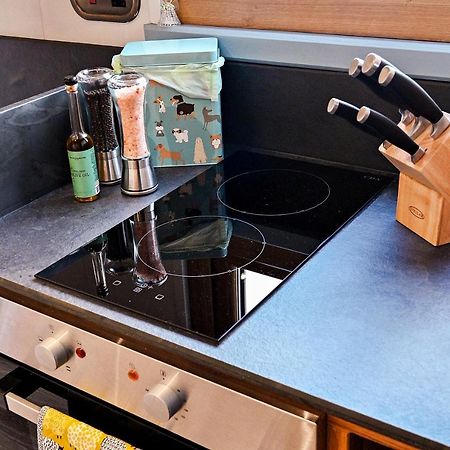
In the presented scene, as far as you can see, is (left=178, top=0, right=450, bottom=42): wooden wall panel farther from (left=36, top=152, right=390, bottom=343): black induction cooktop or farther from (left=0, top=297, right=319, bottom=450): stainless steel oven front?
(left=0, top=297, right=319, bottom=450): stainless steel oven front

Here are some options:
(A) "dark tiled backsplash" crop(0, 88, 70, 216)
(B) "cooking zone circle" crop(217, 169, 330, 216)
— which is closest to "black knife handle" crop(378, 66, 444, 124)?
(B) "cooking zone circle" crop(217, 169, 330, 216)

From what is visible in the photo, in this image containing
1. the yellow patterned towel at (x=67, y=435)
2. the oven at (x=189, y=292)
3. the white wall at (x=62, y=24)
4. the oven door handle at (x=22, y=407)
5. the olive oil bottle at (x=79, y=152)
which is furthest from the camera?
the white wall at (x=62, y=24)

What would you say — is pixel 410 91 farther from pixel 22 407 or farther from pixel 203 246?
pixel 22 407

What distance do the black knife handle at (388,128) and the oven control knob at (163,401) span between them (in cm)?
49

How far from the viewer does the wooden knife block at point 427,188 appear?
1135 millimetres

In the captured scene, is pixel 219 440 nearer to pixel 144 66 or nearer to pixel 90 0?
pixel 144 66

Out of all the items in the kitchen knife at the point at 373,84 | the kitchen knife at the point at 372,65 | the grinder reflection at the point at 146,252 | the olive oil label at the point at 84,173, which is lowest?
the grinder reflection at the point at 146,252

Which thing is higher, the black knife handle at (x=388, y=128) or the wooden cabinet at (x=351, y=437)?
the black knife handle at (x=388, y=128)

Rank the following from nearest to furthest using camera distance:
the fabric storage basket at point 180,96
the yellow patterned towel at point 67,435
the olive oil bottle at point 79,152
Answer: the yellow patterned towel at point 67,435 → the olive oil bottle at point 79,152 → the fabric storage basket at point 180,96

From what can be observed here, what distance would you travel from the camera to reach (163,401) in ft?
3.32

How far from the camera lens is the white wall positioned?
167cm

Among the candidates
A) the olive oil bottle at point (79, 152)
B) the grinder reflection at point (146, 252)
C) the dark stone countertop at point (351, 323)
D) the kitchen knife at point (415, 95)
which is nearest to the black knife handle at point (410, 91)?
the kitchen knife at point (415, 95)

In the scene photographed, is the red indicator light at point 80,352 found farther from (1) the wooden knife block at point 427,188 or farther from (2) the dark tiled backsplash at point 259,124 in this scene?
(1) the wooden knife block at point 427,188

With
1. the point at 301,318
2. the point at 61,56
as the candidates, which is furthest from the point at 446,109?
the point at 61,56
